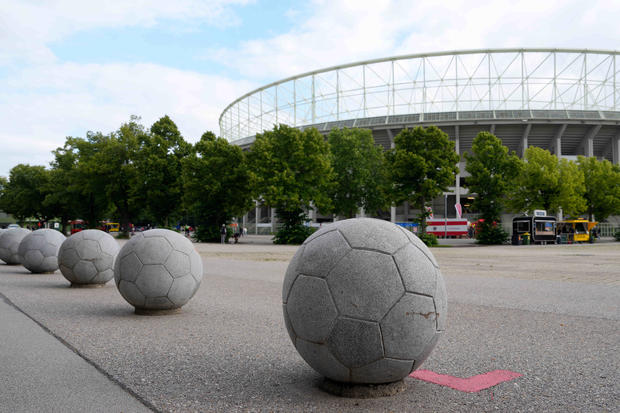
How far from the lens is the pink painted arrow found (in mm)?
4285

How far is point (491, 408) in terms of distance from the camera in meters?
3.75

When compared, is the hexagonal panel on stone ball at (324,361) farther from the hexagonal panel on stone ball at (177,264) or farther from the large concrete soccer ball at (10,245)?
the large concrete soccer ball at (10,245)

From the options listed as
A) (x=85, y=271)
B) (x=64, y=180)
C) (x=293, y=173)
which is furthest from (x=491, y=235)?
(x=64, y=180)

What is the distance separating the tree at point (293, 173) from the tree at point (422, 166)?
5.86m

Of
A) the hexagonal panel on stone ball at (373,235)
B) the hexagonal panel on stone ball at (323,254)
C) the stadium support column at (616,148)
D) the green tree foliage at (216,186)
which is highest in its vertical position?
the stadium support column at (616,148)

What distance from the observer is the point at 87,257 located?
37.3ft

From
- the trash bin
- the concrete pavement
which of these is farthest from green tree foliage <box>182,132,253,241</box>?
the concrete pavement

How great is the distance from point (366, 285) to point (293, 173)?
34310mm

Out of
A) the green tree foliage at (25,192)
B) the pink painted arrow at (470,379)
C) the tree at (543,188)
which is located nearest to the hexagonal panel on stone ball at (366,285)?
the pink painted arrow at (470,379)

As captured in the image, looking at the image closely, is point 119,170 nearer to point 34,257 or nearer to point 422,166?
point 422,166

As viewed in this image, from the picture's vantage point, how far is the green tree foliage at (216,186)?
42000mm

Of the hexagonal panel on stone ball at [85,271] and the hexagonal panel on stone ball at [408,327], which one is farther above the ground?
the hexagonal panel on stone ball at [408,327]

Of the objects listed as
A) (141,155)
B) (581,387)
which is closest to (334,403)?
(581,387)

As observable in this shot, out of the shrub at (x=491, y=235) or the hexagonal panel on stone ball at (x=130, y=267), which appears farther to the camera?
the shrub at (x=491, y=235)
